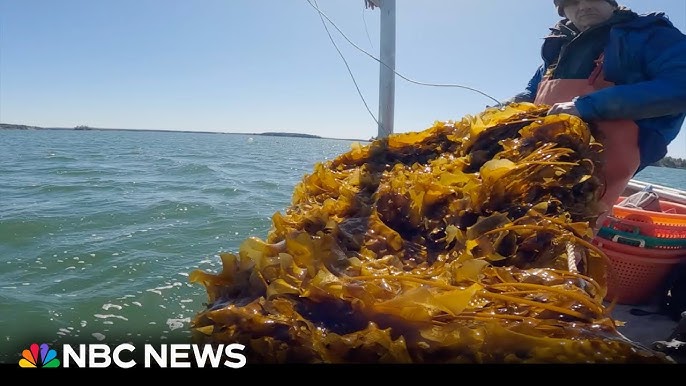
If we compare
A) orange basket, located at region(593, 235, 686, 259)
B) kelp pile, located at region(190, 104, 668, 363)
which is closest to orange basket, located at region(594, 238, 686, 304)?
orange basket, located at region(593, 235, 686, 259)

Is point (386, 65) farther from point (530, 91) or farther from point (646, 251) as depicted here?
point (646, 251)

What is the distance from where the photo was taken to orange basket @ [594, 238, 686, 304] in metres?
2.94

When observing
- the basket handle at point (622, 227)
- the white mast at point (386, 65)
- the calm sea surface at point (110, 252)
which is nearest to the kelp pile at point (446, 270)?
the calm sea surface at point (110, 252)

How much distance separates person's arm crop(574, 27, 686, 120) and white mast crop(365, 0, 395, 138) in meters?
2.18

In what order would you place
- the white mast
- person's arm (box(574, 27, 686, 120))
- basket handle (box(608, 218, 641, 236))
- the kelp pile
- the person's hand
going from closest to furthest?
the kelp pile < person's arm (box(574, 27, 686, 120)) < the person's hand < basket handle (box(608, 218, 641, 236)) < the white mast

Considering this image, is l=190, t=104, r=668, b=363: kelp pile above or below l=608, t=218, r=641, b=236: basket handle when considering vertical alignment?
above

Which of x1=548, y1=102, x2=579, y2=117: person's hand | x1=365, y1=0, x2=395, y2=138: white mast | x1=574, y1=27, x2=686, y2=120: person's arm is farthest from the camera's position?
x1=365, y1=0, x2=395, y2=138: white mast

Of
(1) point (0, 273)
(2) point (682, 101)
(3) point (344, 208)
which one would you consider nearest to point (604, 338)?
(3) point (344, 208)

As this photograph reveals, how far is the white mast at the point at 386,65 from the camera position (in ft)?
12.7

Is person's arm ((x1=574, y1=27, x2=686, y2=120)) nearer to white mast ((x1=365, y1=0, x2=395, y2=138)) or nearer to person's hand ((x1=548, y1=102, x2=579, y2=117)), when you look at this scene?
person's hand ((x1=548, y1=102, x2=579, y2=117))

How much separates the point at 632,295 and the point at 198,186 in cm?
1045

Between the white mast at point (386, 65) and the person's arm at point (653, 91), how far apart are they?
2176 mm

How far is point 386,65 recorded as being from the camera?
13.1 ft

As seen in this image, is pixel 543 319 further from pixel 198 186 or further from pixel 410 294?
pixel 198 186
